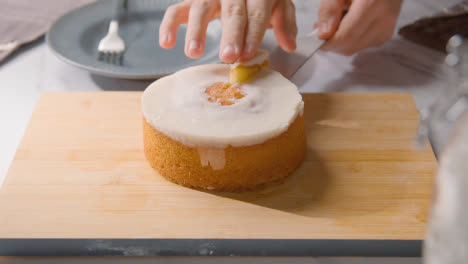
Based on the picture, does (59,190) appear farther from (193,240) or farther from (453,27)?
(453,27)

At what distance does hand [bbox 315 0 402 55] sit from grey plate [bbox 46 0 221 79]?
0.41m

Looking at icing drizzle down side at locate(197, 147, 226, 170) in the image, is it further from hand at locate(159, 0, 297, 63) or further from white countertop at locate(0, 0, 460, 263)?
white countertop at locate(0, 0, 460, 263)

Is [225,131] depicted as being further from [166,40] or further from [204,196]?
[166,40]

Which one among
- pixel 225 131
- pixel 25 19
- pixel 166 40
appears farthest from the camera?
pixel 25 19

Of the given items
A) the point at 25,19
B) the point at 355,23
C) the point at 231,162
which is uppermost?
the point at 355,23

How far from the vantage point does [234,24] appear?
140 centimetres

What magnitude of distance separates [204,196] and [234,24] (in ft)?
1.67

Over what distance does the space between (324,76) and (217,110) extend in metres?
0.70

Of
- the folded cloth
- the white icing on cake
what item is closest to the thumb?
the white icing on cake

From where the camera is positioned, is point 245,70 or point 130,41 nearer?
point 245,70

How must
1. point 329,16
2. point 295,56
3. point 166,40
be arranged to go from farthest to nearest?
point 329,16
point 295,56
point 166,40

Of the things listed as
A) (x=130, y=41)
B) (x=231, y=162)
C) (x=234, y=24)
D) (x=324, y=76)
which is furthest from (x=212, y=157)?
(x=130, y=41)

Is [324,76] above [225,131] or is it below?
below

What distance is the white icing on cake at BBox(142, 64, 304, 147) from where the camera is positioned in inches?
46.2
